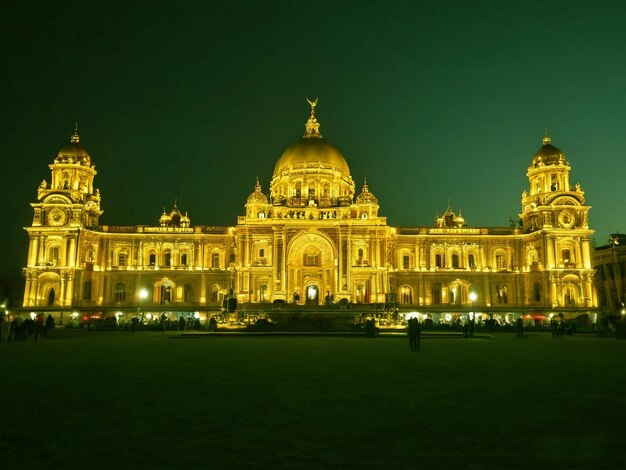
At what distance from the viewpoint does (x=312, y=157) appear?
216 feet

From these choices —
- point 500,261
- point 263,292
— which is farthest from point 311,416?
point 500,261

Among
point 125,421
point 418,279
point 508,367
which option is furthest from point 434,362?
point 418,279

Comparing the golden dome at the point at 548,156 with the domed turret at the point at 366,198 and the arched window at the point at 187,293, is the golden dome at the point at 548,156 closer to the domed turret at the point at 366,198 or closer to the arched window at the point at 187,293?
the domed turret at the point at 366,198

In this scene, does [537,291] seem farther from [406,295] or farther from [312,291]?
[312,291]

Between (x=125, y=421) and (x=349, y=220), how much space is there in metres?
51.5

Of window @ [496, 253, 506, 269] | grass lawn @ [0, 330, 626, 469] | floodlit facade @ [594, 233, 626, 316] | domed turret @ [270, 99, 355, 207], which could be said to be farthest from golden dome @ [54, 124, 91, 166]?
floodlit facade @ [594, 233, 626, 316]

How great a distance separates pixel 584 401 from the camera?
9680 mm

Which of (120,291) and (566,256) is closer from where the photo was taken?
(566,256)

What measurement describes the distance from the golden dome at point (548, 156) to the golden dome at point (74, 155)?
45468 millimetres

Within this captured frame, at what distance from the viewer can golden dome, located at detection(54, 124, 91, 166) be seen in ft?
201

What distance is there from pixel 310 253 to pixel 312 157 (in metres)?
11.1

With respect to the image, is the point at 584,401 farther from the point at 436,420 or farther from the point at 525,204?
the point at 525,204

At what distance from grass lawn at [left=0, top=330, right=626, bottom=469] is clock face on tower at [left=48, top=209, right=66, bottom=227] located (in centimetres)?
4680

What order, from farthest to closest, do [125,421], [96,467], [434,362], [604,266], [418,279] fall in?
[604,266], [418,279], [434,362], [125,421], [96,467]
